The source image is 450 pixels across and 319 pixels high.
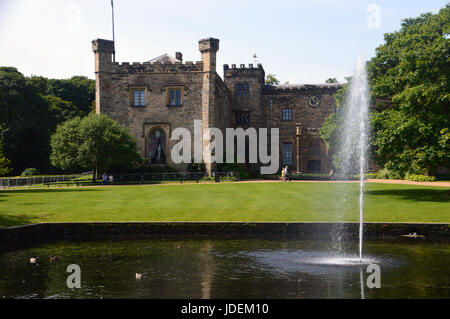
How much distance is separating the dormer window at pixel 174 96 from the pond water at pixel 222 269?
94.9ft

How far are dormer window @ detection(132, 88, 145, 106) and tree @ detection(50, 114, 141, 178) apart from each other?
6238 mm

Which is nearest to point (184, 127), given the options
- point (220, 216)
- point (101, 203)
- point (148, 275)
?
point (101, 203)

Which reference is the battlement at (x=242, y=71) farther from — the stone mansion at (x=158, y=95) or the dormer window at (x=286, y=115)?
the stone mansion at (x=158, y=95)

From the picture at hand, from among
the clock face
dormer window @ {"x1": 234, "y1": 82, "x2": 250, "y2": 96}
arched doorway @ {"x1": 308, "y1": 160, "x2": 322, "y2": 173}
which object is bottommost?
arched doorway @ {"x1": 308, "y1": 160, "x2": 322, "y2": 173}

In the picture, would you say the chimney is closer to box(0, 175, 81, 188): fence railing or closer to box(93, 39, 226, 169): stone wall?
box(93, 39, 226, 169): stone wall

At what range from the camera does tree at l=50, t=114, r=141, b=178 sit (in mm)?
35500

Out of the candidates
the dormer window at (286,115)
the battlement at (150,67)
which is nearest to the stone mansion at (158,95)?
the battlement at (150,67)

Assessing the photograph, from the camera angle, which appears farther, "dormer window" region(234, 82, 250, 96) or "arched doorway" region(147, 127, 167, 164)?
"dormer window" region(234, 82, 250, 96)

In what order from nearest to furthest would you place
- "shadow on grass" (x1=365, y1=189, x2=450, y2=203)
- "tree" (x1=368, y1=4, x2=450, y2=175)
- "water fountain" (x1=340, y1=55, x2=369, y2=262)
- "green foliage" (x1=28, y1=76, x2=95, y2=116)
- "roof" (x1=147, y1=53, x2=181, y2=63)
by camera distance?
"tree" (x1=368, y1=4, x2=450, y2=175), "shadow on grass" (x1=365, y1=189, x2=450, y2=203), "water fountain" (x1=340, y1=55, x2=369, y2=262), "roof" (x1=147, y1=53, x2=181, y2=63), "green foliage" (x1=28, y1=76, x2=95, y2=116)

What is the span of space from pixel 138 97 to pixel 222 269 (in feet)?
111

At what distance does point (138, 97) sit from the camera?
42969mm

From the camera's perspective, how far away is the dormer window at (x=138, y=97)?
42.9 meters

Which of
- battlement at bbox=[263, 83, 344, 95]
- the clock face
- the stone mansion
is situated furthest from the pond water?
battlement at bbox=[263, 83, 344, 95]

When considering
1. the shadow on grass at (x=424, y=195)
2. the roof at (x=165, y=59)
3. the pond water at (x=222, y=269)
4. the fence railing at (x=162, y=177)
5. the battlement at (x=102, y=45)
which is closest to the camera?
the pond water at (x=222, y=269)
